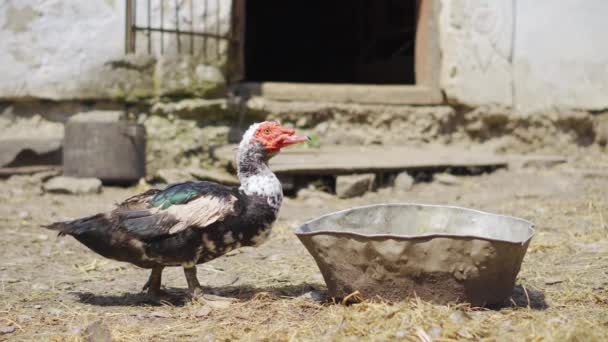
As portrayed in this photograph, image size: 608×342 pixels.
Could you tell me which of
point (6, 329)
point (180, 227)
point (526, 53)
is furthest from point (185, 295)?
point (526, 53)

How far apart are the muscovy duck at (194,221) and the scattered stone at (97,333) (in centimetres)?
52

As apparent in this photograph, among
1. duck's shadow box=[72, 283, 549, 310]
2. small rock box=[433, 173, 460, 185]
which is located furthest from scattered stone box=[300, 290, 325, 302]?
small rock box=[433, 173, 460, 185]

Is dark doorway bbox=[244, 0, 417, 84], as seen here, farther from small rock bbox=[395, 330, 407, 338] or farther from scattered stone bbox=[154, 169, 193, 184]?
small rock bbox=[395, 330, 407, 338]

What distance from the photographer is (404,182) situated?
262 inches

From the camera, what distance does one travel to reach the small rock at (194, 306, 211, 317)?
3.34 m

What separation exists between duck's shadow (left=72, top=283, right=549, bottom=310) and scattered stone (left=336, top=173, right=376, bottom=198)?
257 centimetres

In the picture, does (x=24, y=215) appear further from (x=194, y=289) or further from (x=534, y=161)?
(x=534, y=161)

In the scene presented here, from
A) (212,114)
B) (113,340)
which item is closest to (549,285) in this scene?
(113,340)

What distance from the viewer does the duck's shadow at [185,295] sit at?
11.9ft

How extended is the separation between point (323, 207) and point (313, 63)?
24.7ft

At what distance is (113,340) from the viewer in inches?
116

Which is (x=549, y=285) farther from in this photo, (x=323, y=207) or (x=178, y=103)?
(x=178, y=103)

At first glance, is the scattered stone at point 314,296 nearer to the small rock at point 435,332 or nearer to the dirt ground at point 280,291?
the dirt ground at point 280,291

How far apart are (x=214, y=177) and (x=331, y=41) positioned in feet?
22.3
